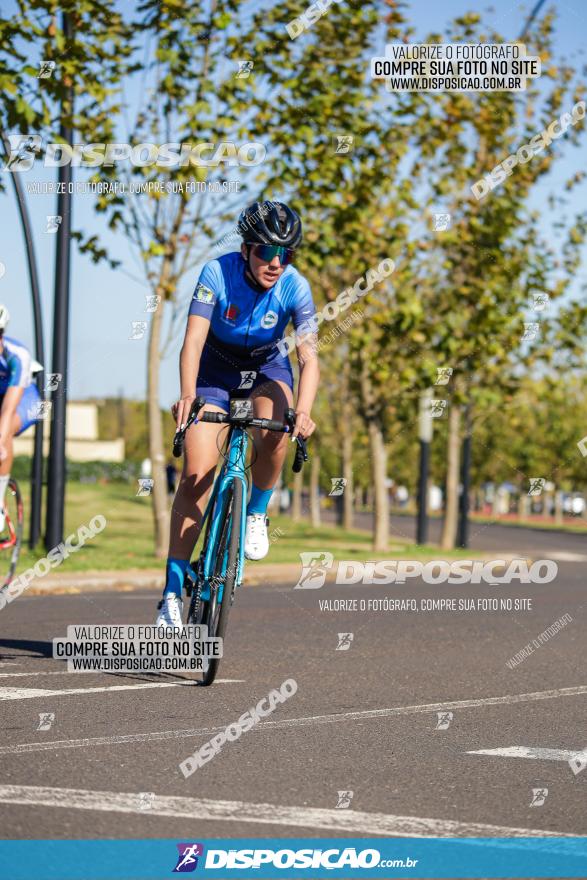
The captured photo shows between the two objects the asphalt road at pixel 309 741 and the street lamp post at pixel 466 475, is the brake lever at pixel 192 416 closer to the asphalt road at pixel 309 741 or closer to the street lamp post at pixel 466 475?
the asphalt road at pixel 309 741

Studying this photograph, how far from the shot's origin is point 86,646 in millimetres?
8375

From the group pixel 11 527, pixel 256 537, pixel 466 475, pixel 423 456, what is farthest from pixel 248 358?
pixel 466 475

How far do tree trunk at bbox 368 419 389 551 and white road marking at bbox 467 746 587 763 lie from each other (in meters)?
20.0

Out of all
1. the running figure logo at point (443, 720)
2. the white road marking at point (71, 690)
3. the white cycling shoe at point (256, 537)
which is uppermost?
the white cycling shoe at point (256, 537)

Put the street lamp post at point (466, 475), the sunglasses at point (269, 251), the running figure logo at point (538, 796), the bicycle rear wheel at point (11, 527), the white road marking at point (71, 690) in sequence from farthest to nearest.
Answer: the street lamp post at point (466, 475) → the bicycle rear wheel at point (11, 527) → the sunglasses at point (269, 251) → the white road marking at point (71, 690) → the running figure logo at point (538, 796)

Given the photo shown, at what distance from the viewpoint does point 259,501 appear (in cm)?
725

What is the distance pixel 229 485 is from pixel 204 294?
0.98m

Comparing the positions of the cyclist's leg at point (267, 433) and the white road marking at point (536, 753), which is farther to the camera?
the cyclist's leg at point (267, 433)

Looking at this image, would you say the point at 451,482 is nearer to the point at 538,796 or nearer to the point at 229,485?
the point at 229,485

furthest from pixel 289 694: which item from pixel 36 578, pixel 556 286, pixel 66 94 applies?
pixel 556 286

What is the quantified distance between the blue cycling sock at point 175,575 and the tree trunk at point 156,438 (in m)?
11.2

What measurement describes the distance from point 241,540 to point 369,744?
67.9 inches

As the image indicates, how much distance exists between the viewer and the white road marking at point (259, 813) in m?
4.13

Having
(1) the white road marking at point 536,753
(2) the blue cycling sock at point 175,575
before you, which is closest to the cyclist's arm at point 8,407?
(2) the blue cycling sock at point 175,575
